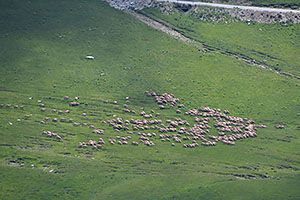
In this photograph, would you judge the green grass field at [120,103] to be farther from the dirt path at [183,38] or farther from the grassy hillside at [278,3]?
the grassy hillside at [278,3]

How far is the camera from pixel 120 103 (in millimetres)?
108062

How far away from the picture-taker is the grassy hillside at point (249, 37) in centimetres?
12888

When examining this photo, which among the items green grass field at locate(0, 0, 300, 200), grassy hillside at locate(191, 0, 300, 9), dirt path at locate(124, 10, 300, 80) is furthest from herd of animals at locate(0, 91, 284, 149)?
grassy hillside at locate(191, 0, 300, 9)

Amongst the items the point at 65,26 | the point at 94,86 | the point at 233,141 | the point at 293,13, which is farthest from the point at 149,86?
the point at 293,13

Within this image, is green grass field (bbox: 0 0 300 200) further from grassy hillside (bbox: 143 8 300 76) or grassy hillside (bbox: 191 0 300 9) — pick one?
grassy hillside (bbox: 191 0 300 9)

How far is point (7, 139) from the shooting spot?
9281 centimetres

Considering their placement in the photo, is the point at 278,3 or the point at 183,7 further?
the point at 278,3

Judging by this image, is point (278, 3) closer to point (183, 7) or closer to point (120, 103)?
point (183, 7)

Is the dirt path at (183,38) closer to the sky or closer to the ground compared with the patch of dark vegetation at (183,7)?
closer to the ground

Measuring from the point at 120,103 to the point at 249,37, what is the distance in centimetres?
4695

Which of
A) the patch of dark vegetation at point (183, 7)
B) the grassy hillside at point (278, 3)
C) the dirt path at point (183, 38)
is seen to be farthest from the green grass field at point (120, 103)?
the patch of dark vegetation at point (183, 7)

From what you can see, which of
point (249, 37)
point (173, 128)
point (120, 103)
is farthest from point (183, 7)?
point (173, 128)

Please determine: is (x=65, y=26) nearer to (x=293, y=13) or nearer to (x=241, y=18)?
(x=241, y=18)

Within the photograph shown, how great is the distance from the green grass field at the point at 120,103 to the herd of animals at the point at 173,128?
112 centimetres
